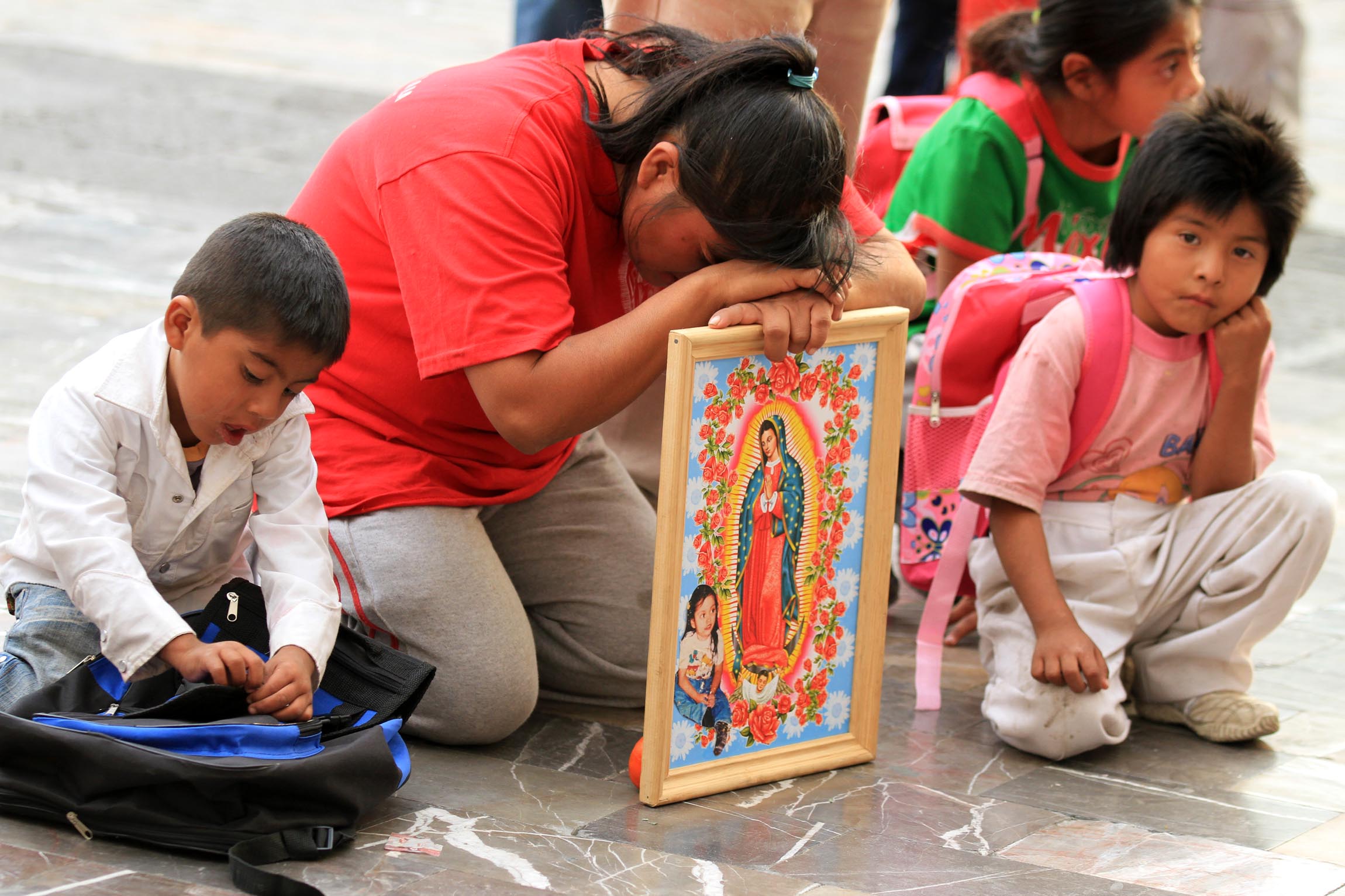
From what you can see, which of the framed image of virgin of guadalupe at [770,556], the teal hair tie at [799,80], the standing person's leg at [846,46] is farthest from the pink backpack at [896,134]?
the teal hair tie at [799,80]

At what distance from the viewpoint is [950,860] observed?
230 cm

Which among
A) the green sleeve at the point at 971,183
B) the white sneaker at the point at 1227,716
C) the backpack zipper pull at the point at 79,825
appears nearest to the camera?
the backpack zipper pull at the point at 79,825

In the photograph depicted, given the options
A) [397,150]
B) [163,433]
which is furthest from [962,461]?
[163,433]

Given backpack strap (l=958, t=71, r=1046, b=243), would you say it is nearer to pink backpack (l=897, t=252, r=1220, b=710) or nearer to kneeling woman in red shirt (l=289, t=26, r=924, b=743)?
pink backpack (l=897, t=252, r=1220, b=710)

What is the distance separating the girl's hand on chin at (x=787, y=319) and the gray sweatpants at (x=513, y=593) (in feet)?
2.00

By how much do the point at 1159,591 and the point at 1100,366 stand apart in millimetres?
437

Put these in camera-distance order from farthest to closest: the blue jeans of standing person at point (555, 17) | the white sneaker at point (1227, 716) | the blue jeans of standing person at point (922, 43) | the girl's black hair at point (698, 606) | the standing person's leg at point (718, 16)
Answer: the blue jeans of standing person at point (922, 43), the blue jeans of standing person at point (555, 17), the standing person's leg at point (718, 16), the white sneaker at point (1227, 716), the girl's black hair at point (698, 606)

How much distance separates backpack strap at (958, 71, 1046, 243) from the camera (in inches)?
141

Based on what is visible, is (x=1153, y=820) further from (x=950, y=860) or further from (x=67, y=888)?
(x=67, y=888)

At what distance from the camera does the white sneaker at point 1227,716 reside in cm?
286

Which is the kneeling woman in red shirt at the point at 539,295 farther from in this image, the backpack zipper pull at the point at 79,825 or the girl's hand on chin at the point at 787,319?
the backpack zipper pull at the point at 79,825

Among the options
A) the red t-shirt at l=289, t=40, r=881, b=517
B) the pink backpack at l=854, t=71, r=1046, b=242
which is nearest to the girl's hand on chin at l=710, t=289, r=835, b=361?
the red t-shirt at l=289, t=40, r=881, b=517

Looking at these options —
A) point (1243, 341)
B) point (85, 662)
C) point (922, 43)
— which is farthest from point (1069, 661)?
point (922, 43)

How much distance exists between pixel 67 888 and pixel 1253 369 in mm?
2119
